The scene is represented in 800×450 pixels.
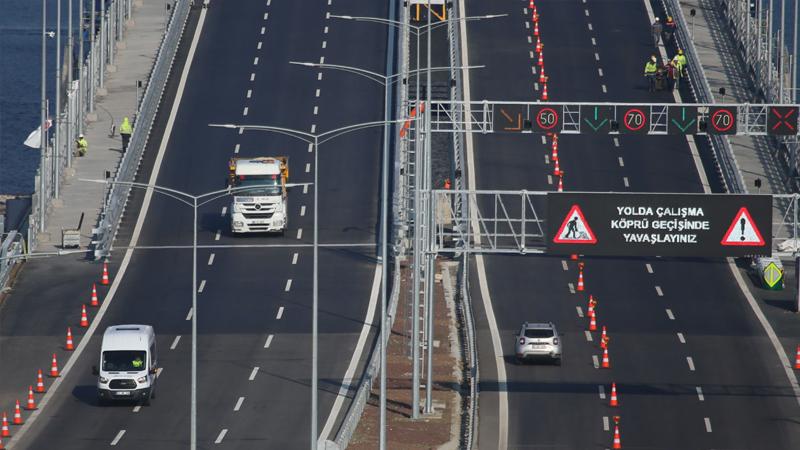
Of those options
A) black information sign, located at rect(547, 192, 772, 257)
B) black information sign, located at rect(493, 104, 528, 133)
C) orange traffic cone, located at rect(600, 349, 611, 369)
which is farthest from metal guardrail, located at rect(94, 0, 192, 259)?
black information sign, located at rect(547, 192, 772, 257)

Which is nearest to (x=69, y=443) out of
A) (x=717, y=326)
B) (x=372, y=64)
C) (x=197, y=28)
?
(x=717, y=326)

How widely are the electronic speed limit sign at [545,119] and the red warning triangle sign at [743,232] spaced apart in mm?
9948

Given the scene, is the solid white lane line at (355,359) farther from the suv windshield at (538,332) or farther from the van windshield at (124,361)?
the van windshield at (124,361)

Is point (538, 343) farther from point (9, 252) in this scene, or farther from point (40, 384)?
point (9, 252)

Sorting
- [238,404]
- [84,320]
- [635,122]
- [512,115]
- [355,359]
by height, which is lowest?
[238,404]

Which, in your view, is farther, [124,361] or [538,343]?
[538,343]

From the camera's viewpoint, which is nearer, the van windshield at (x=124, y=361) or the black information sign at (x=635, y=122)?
the van windshield at (x=124, y=361)

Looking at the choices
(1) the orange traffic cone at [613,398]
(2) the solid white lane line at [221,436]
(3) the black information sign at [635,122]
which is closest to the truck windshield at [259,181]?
(3) the black information sign at [635,122]

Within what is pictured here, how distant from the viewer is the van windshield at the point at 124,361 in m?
64.4

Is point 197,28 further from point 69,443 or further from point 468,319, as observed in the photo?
point 69,443

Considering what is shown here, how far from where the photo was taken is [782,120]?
2813 inches

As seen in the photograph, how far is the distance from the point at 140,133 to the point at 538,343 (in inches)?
1254

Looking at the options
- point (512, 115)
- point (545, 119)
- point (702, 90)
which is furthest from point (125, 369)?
point (702, 90)

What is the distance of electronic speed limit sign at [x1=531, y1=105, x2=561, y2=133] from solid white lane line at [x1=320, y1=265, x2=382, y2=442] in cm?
1021
